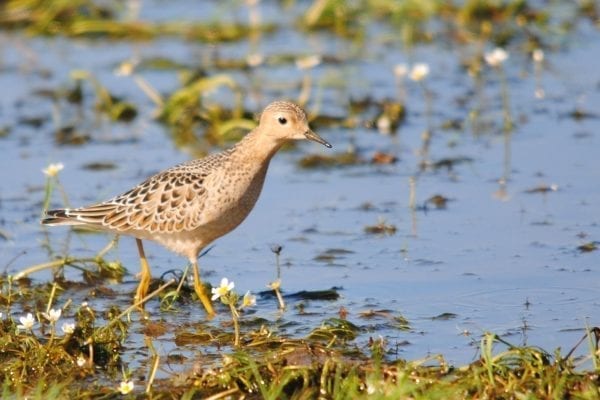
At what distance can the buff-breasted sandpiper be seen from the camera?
852 cm

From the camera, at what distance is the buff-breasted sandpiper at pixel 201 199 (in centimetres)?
852

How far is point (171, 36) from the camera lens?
52.2 ft

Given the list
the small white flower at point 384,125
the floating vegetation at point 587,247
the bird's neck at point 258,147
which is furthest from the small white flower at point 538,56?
the bird's neck at point 258,147

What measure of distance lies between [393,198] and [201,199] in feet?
8.16

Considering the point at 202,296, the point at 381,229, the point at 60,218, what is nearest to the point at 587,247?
the point at 381,229

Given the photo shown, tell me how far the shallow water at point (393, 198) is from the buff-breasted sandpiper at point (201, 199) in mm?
442

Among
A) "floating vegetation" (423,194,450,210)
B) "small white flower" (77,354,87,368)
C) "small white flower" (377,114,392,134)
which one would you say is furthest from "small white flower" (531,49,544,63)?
"small white flower" (77,354,87,368)

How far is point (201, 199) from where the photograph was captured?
854cm

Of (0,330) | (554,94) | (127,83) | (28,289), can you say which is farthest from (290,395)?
(127,83)

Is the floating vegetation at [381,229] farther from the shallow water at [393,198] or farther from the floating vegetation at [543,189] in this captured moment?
the floating vegetation at [543,189]

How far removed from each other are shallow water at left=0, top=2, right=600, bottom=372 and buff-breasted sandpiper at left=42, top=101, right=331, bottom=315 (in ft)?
1.45

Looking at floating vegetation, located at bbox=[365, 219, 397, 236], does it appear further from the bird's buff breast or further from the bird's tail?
the bird's tail

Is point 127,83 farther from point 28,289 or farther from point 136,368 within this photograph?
point 136,368

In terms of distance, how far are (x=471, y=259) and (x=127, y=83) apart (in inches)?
237
